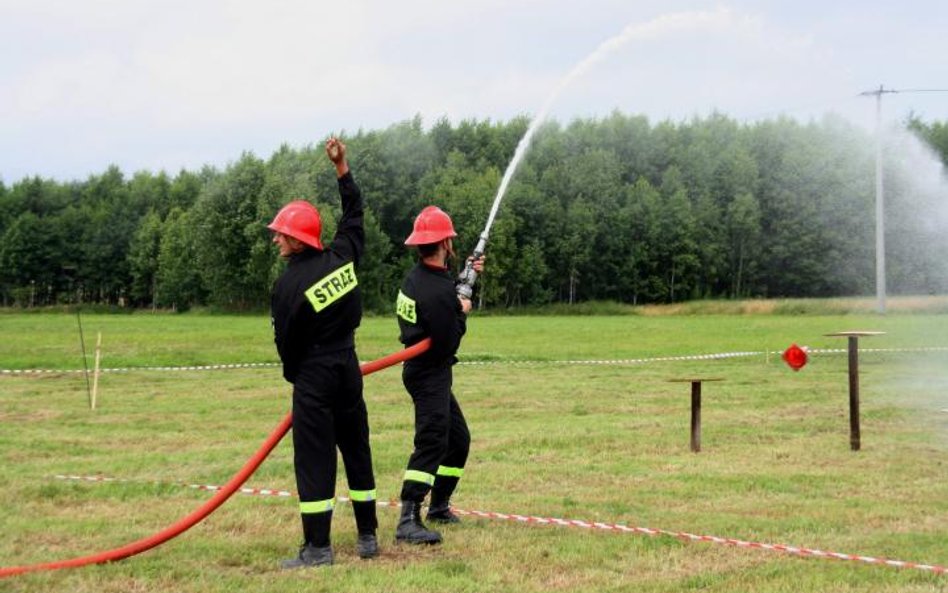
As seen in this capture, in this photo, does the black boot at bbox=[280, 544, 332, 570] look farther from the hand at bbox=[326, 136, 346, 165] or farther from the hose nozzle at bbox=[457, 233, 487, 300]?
the hand at bbox=[326, 136, 346, 165]

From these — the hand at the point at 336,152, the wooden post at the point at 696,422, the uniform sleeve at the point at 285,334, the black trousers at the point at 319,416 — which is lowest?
the wooden post at the point at 696,422

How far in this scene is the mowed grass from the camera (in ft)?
20.6

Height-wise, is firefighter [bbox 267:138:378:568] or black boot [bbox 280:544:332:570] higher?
firefighter [bbox 267:138:378:568]

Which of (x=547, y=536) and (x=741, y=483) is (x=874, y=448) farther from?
(x=547, y=536)

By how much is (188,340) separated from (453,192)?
132 feet

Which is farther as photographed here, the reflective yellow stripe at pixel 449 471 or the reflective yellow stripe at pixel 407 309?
the reflective yellow stripe at pixel 449 471

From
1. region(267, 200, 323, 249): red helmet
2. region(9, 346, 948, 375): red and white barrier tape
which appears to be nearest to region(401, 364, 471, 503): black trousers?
A: region(267, 200, 323, 249): red helmet

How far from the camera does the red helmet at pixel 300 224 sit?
646cm

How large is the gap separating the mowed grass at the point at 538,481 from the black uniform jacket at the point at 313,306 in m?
1.41

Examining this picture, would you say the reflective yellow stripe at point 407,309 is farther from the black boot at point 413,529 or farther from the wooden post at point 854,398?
the wooden post at point 854,398

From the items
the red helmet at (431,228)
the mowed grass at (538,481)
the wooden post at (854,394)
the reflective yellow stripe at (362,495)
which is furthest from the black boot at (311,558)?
the wooden post at (854,394)

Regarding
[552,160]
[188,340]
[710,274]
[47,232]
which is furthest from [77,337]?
[47,232]

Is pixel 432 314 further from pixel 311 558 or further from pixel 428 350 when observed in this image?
pixel 311 558

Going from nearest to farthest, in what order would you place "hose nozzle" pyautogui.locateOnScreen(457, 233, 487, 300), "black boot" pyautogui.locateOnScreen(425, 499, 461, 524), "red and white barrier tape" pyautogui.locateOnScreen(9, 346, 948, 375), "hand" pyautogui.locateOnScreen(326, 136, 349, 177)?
1. "hand" pyautogui.locateOnScreen(326, 136, 349, 177)
2. "hose nozzle" pyautogui.locateOnScreen(457, 233, 487, 300)
3. "black boot" pyautogui.locateOnScreen(425, 499, 461, 524)
4. "red and white barrier tape" pyautogui.locateOnScreen(9, 346, 948, 375)
